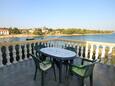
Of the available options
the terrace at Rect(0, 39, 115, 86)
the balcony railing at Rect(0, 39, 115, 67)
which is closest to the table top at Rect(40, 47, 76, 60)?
the terrace at Rect(0, 39, 115, 86)

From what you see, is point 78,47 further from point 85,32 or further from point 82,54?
point 85,32

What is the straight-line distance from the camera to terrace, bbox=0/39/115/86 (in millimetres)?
2578

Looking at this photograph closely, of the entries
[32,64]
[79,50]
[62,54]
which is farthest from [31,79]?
[79,50]

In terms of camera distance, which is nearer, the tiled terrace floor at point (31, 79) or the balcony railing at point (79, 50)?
the tiled terrace floor at point (31, 79)

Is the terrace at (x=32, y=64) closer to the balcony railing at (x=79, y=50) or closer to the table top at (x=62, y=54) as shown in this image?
the balcony railing at (x=79, y=50)

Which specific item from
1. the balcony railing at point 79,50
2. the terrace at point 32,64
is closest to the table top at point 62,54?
the terrace at point 32,64

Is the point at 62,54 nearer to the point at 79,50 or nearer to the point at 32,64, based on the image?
the point at 32,64

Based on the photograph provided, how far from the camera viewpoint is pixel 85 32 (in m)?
21.3

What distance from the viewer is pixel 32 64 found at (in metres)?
3.86

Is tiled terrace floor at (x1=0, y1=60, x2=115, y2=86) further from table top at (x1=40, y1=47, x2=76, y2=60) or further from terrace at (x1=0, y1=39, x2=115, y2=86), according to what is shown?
table top at (x1=40, y1=47, x2=76, y2=60)

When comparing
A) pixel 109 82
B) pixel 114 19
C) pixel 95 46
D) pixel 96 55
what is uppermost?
pixel 114 19

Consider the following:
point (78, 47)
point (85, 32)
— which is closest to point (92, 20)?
point (85, 32)

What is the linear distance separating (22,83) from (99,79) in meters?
1.97

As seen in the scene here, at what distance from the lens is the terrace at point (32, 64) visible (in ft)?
8.46
